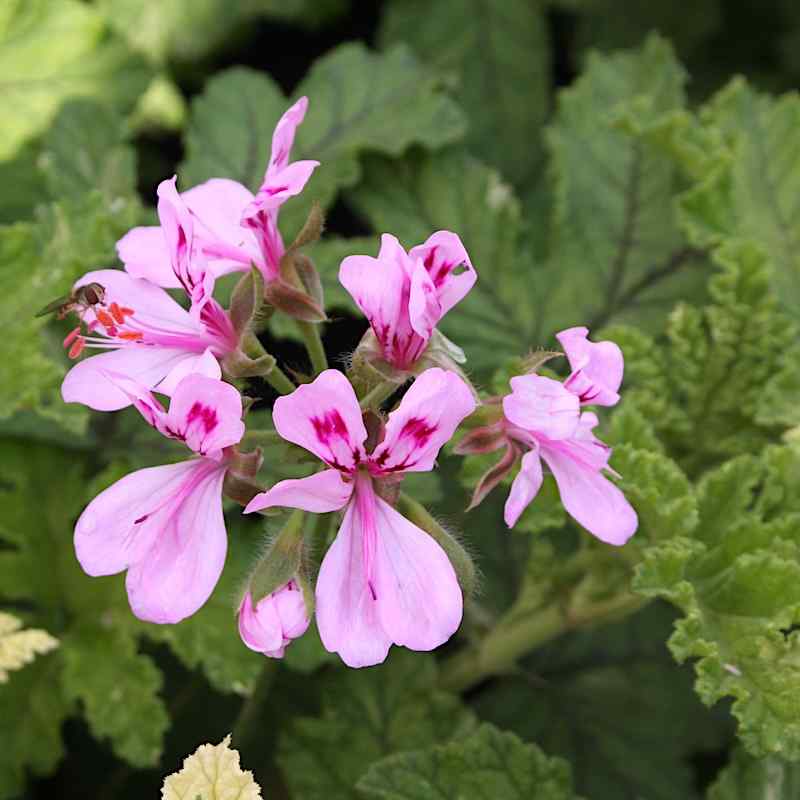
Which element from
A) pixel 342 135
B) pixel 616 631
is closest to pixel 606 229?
pixel 342 135

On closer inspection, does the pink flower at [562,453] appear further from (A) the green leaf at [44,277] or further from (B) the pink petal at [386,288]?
(A) the green leaf at [44,277]

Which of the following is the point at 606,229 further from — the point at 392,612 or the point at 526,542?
the point at 392,612

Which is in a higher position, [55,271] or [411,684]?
[55,271]

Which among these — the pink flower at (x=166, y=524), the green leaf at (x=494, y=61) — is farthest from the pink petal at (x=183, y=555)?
the green leaf at (x=494, y=61)

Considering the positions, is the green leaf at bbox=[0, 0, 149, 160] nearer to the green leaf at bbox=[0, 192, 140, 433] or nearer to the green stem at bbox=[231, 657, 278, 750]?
the green leaf at bbox=[0, 192, 140, 433]

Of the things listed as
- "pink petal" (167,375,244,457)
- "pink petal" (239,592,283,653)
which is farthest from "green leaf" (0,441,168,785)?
"pink petal" (167,375,244,457)

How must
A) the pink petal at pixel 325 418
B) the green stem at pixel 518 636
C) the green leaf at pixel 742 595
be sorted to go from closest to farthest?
the pink petal at pixel 325 418 → the green leaf at pixel 742 595 → the green stem at pixel 518 636

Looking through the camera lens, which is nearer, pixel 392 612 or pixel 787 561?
pixel 392 612
